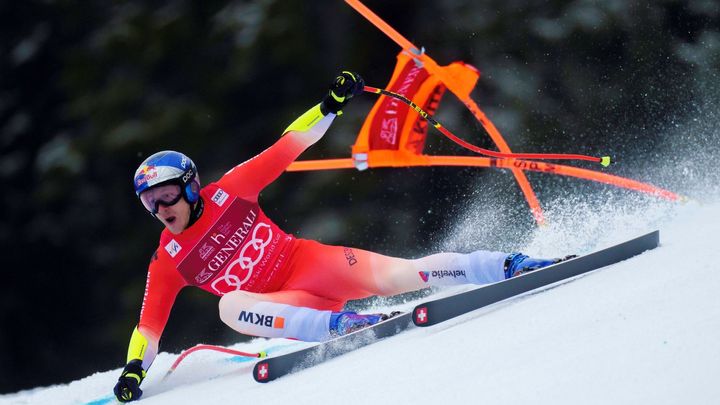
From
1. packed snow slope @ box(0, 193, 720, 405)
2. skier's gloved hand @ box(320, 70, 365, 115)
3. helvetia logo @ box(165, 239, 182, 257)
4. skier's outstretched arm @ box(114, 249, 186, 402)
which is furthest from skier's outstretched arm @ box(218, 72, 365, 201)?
packed snow slope @ box(0, 193, 720, 405)

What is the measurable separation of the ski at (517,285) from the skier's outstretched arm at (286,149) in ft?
2.87

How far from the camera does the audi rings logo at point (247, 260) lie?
3381mm

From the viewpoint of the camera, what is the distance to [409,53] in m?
4.36

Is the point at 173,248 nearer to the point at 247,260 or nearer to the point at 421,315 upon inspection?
the point at 247,260

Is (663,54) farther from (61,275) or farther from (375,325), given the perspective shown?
(61,275)

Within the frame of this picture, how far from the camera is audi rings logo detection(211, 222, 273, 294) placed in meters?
3.38

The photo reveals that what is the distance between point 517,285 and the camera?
2.85 meters

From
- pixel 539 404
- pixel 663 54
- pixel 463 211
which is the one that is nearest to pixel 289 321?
pixel 539 404

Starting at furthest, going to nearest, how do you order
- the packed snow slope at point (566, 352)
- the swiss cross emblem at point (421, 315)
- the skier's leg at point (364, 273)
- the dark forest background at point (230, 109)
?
the dark forest background at point (230, 109), the skier's leg at point (364, 273), the swiss cross emblem at point (421, 315), the packed snow slope at point (566, 352)

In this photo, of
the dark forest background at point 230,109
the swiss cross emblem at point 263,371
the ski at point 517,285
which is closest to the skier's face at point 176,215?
the swiss cross emblem at point 263,371

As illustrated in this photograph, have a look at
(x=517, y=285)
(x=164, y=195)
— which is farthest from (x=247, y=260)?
(x=517, y=285)

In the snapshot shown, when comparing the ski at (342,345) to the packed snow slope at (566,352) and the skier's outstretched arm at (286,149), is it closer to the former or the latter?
the packed snow slope at (566,352)

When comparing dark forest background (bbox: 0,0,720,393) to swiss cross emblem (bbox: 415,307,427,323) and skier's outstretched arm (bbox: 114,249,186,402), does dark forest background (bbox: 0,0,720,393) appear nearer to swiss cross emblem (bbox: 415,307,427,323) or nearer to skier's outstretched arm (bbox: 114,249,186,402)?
skier's outstretched arm (bbox: 114,249,186,402)

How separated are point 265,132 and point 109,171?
1294mm
